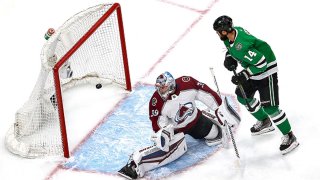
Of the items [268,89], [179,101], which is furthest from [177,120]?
[268,89]

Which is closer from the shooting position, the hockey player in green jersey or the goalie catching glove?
the hockey player in green jersey

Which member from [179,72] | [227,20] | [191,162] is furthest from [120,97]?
[227,20]

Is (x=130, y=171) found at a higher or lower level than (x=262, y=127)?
lower

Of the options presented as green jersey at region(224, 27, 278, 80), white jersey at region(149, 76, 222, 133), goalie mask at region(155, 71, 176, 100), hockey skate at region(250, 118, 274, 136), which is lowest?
hockey skate at region(250, 118, 274, 136)

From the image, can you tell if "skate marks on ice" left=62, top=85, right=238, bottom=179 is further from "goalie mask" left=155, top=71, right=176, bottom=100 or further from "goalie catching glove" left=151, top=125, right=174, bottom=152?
"goalie mask" left=155, top=71, right=176, bottom=100

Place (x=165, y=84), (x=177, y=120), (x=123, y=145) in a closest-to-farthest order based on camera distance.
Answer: (x=165, y=84)
(x=177, y=120)
(x=123, y=145)

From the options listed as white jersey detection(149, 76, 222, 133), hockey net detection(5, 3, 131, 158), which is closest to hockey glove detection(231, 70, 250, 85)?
white jersey detection(149, 76, 222, 133)

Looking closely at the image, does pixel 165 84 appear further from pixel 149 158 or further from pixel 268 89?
pixel 268 89

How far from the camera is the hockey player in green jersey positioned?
24.6 feet

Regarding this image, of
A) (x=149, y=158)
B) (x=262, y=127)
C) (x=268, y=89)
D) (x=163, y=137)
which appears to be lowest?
(x=149, y=158)

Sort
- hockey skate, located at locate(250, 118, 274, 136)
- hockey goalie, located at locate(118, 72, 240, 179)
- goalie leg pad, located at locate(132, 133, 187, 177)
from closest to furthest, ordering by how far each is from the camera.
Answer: hockey goalie, located at locate(118, 72, 240, 179) < goalie leg pad, located at locate(132, 133, 187, 177) < hockey skate, located at locate(250, 118, 274, 136)

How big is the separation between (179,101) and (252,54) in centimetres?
77

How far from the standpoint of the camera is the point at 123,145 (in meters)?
8.34

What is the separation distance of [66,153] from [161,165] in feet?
2.92
